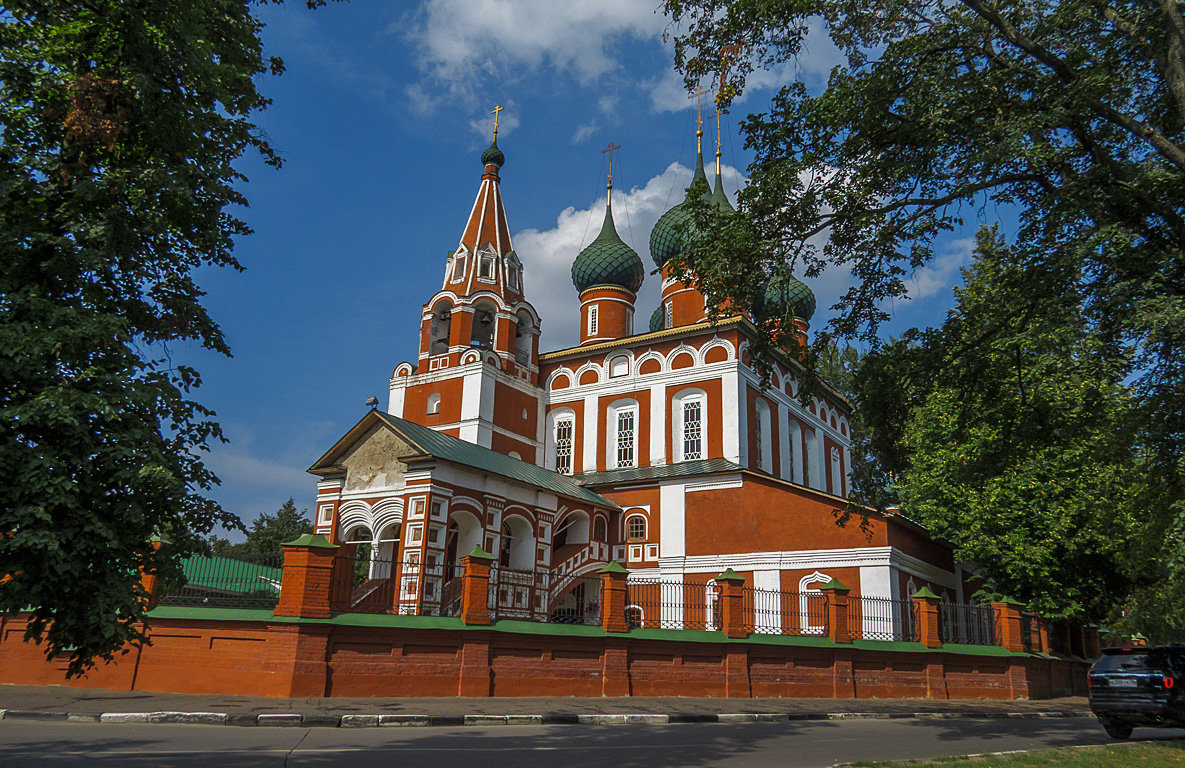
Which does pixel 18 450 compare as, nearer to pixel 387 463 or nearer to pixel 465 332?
pixel 387 463

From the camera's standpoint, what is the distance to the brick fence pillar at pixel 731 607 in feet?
49.3

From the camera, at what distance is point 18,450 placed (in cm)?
581

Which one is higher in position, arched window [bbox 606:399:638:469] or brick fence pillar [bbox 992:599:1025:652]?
arched window [bbox 606:399:638:469]

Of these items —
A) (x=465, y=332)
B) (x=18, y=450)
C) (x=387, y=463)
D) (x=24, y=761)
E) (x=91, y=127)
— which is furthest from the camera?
(x=465, y=332)

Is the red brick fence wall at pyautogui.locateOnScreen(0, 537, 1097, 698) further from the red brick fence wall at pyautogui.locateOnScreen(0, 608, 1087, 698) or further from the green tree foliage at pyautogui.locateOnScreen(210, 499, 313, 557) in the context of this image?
the green tree foliage at pyautogui.locateOnScreen(210, 499, 313, 557)

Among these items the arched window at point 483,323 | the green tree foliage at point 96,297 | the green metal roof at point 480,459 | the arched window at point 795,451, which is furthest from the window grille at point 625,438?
the green tree foliage at point 96,297

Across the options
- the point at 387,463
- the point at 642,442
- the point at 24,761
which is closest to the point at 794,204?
the point at 24,761

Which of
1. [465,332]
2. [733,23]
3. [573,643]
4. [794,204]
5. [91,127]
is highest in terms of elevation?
[465,332]

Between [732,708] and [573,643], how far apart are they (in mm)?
2743

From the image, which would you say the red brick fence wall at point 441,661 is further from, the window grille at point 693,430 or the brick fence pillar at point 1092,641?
the brick fence pillar at point 1092,641

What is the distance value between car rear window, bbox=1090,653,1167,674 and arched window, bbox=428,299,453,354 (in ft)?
72.7

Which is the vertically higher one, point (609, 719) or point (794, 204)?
point (794, 204)

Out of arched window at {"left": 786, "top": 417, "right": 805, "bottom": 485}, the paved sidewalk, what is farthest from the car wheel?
arched window at {"left": 786, "top": 417, "right": 805, "bottom": 485}

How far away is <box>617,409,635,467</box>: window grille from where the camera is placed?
94.3 feet
